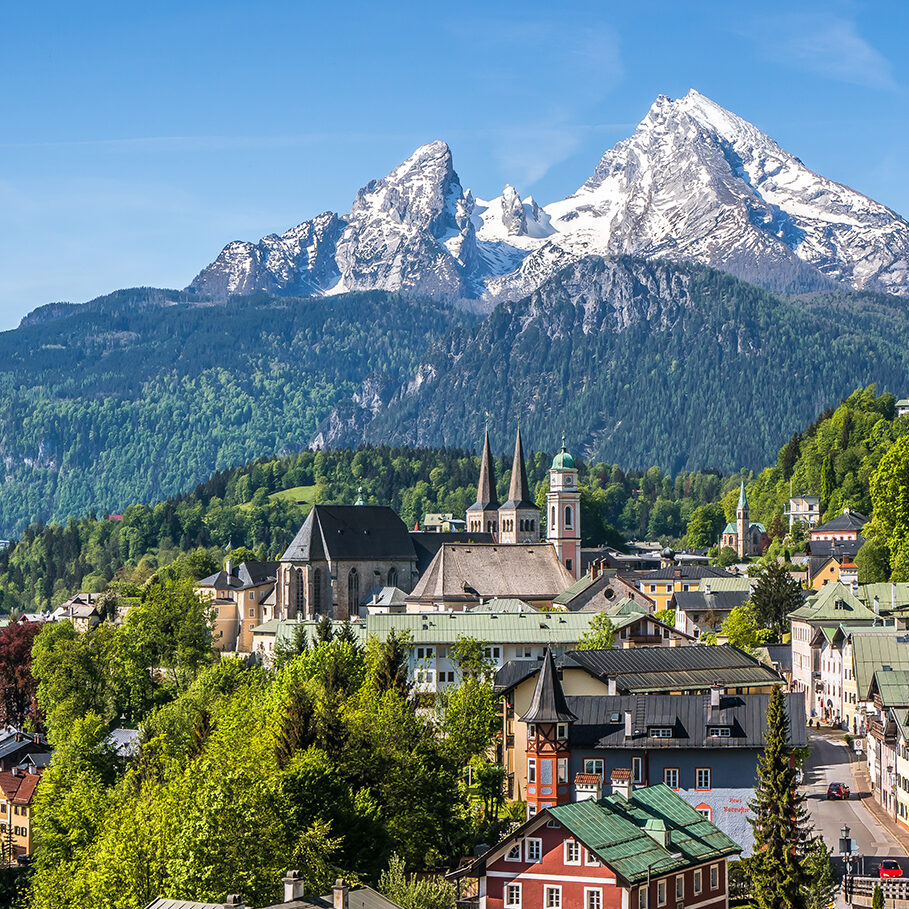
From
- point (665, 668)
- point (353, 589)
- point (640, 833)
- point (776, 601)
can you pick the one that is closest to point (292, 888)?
point (640, 833)

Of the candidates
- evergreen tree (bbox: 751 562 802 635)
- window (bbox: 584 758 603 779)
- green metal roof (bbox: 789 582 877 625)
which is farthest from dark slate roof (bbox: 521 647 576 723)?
evergreen tree (bbox: 751 562 802 635)

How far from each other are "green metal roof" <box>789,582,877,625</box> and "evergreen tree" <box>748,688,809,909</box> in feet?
192

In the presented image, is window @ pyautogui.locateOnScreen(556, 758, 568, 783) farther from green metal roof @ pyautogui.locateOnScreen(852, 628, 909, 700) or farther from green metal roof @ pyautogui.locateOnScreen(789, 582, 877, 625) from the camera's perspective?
green metal roof @ pyautogui.locateOnScreen(789, 582, 877, 625)

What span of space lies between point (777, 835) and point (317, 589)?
362ft

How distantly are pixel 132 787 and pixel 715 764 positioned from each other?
31.4m

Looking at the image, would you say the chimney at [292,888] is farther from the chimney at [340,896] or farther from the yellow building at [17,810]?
the yellow building at [17,810]

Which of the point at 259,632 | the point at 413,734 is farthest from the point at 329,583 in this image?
the point at 413,734

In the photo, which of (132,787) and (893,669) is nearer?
(132,787)

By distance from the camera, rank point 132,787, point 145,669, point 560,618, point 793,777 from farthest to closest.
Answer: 1. point 145,669
2. point 560,618
3. point 132,787
4. point 793,777

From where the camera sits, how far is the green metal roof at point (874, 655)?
10344 cm

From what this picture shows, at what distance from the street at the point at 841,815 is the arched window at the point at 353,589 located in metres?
76.9

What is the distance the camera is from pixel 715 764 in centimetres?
8156

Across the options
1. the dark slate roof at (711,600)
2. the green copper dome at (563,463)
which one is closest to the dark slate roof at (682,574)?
the dark slate roof at (711,600)

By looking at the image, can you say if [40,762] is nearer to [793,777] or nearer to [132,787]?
[132,787]
